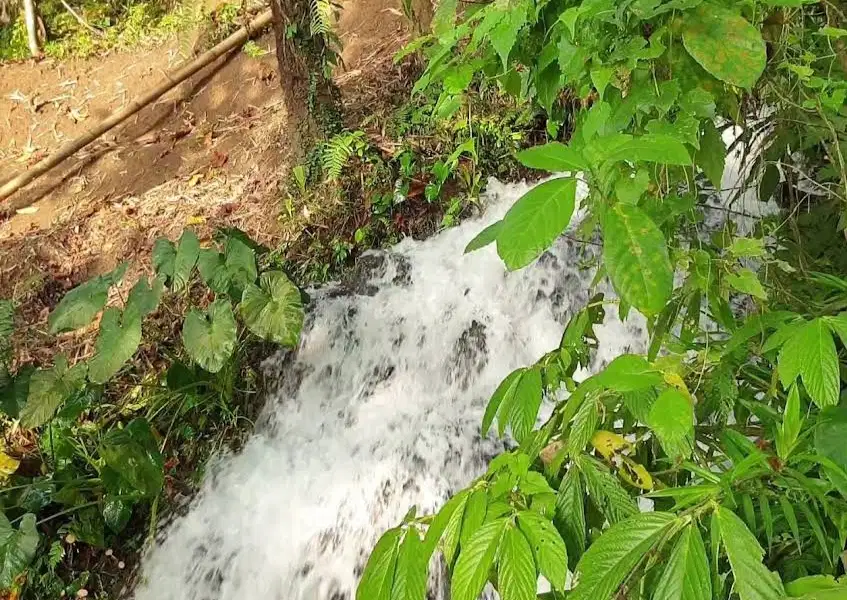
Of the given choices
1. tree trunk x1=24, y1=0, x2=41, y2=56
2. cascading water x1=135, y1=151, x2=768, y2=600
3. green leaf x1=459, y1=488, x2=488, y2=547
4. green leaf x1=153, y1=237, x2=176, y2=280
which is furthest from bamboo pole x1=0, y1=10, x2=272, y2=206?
green leaf x1=459, y1=488, x2=488, y2=547

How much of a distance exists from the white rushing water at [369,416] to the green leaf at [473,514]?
1.79 meters

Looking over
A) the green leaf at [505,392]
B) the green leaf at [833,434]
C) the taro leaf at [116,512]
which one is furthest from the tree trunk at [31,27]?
the green leaf at [833,434]

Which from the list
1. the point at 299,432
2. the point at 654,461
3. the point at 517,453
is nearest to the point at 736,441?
the point at 654,461

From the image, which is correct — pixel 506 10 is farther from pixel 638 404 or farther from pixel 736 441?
pixel 736 441

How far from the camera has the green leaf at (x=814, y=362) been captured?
98 centimetres

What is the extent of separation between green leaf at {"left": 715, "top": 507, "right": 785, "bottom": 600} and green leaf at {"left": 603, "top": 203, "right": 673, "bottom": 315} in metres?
0.32

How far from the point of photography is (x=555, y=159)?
3.04 ft

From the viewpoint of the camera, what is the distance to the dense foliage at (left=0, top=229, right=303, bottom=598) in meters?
2.94

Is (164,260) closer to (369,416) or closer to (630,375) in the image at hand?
(369,416)

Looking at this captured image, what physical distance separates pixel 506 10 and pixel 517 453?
872 mm

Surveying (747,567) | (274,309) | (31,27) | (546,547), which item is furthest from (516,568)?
(31,27)

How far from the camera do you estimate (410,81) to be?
475 centimetres

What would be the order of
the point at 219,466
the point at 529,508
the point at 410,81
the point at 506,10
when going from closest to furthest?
1. the point at 529,508
2. the point at 506,10
3. the point at 219,466
4. the point at 410,81

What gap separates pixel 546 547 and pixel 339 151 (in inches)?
140
